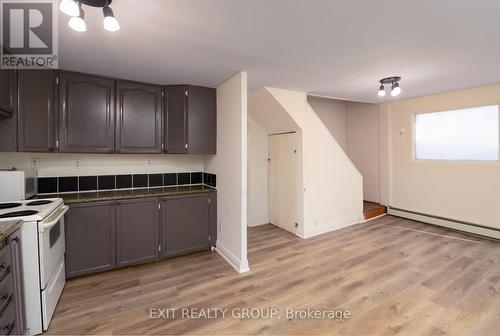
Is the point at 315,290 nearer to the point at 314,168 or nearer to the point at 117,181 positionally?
the point at 314,168

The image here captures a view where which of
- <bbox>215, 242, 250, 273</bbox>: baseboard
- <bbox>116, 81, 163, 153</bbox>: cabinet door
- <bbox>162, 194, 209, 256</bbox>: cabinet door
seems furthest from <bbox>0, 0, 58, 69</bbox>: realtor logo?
<bbox>215, 242, 250, 273</bbox>: baseboard

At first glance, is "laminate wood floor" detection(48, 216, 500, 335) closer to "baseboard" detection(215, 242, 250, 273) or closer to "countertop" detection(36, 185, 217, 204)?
"baseboard" detection(215, 242, 250, 273)

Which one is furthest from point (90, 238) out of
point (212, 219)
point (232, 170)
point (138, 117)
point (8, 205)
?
point (232, 170)

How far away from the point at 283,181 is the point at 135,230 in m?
2.48

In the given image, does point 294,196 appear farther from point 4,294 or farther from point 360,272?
point 4,294

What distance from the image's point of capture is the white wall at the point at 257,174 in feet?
14.0

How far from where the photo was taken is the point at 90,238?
2.48m

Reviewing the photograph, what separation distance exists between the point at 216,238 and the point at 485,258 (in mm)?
3515

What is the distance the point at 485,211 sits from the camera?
140 inches

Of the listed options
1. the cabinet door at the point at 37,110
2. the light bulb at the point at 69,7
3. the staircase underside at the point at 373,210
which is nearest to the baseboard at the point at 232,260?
the cabinet door at the point at 37,110

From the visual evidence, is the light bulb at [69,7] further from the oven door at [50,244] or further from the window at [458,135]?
the window at [458,135]

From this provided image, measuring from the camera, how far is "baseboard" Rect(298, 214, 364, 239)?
3.73 metres

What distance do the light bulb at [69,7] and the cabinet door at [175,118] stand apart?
69.4 inches

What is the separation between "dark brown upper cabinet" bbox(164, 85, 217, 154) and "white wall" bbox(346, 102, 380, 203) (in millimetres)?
3742
